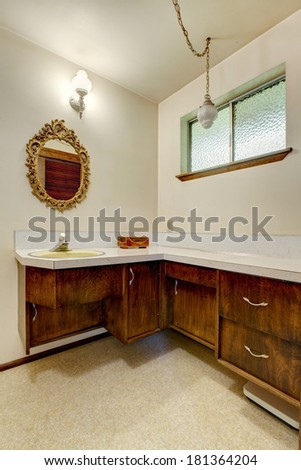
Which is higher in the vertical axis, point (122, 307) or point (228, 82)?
point (228, 82)

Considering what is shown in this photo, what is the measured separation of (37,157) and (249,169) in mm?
1622

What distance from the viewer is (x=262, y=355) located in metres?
1.10

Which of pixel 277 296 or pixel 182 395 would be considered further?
pixel 182 395

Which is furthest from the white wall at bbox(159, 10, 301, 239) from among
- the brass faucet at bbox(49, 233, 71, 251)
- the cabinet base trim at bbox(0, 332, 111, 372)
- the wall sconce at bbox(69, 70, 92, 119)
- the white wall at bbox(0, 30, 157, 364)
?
the cabinet base trim at bbox(0, 332, 111, 372)

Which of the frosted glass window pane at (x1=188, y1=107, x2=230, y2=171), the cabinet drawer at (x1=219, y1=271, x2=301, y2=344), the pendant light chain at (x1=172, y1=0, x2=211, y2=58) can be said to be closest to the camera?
the cabinet drawer at (x1=219, y1=271, x2=301, y2=344)

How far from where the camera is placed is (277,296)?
103 cm

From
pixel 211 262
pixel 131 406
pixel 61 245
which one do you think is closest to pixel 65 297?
pixel 61 245

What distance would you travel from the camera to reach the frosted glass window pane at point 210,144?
196 cm

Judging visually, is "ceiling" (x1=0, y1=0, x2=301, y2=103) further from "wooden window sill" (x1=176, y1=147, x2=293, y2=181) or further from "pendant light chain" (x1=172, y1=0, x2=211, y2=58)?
"wooden window sill" (x1=176, y1=147, x2=293, y2=181)

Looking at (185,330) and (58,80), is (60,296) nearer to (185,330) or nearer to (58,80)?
(185,330)

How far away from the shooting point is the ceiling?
1.39 metres

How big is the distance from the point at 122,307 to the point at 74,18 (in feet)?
6.50

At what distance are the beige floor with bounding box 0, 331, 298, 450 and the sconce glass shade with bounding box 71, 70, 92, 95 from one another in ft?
7.01
